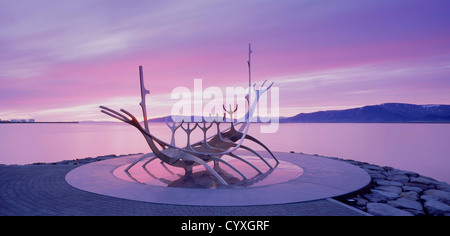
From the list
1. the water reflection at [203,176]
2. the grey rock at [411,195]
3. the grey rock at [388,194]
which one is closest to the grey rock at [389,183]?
the grey rock at [411,195]

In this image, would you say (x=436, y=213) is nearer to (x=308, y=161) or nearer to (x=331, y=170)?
(x=331, y=170)

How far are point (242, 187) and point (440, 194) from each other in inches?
232

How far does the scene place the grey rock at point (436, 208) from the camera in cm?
698

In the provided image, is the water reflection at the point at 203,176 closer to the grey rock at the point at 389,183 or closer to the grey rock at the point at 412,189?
the grey rock at the point at 389,183

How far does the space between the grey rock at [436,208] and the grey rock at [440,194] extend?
2.51 feet

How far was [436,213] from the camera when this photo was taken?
6.98 m

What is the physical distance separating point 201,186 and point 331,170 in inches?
205

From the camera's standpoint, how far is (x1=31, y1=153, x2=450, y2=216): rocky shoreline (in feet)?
22.9

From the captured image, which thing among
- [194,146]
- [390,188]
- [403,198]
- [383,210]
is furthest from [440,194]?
[194,146]

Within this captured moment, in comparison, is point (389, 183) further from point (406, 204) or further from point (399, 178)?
point (406, 204)

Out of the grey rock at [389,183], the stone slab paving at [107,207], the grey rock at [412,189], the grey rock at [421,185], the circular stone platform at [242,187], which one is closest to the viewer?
the stone slab paving at [107,207]

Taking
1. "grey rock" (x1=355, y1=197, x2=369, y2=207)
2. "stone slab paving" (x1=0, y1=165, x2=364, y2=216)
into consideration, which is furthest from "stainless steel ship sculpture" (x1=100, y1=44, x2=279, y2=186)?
"grey rock" (x1=355, y1=197, x2=369, y2=207)

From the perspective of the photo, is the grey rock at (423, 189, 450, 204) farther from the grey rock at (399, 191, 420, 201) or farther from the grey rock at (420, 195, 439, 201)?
the grey rock at (399, 191, 420, 201)
